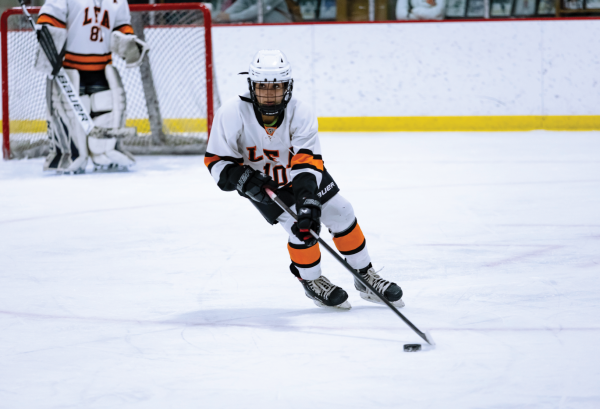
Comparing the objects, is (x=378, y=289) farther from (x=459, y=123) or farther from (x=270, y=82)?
(x=459, y=123)

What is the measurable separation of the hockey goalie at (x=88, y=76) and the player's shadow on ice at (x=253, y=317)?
11.3 feet

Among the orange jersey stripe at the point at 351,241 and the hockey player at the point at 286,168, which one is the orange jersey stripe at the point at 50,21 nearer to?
the hockey player at the point at 286,168

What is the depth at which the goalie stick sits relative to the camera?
5266 millimetres

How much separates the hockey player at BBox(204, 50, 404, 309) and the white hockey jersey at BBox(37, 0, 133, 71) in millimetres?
3329

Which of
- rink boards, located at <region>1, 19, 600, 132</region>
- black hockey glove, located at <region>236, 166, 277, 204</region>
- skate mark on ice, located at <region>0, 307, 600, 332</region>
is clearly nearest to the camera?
skate mark on ice, located at <region>0, 307, 600, 332</region>

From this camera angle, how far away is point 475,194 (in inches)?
176

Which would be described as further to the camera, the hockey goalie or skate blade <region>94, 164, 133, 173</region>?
skate blade <region>94, 164, 133, 173</region>

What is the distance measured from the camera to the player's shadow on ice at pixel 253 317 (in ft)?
7.40

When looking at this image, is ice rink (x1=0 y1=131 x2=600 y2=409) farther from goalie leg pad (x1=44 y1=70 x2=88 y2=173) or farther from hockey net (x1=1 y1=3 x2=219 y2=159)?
hockey net (x1=1 y1=3 x2=219 y2=159)

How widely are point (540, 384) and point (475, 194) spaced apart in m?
2.79

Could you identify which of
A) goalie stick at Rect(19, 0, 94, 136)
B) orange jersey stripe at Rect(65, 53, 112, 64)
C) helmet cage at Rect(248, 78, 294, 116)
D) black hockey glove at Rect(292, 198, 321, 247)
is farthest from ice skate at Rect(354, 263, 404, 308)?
orange jersey stripe at Rect(65, 53, 112, 64)

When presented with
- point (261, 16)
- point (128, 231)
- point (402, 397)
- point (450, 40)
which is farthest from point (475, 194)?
point (261, 16)

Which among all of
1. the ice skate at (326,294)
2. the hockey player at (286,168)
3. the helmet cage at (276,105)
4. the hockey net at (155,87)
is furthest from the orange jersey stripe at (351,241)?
the hockey net at (155,87)

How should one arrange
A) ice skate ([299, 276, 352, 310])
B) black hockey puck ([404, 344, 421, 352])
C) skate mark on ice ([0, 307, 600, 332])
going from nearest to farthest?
1. black hockey puck ([404, 344, 421, 352])
2. skate mark on ice ([0, 307, 600, 332])
3. ice skate ([299, 276, 352, 310])
